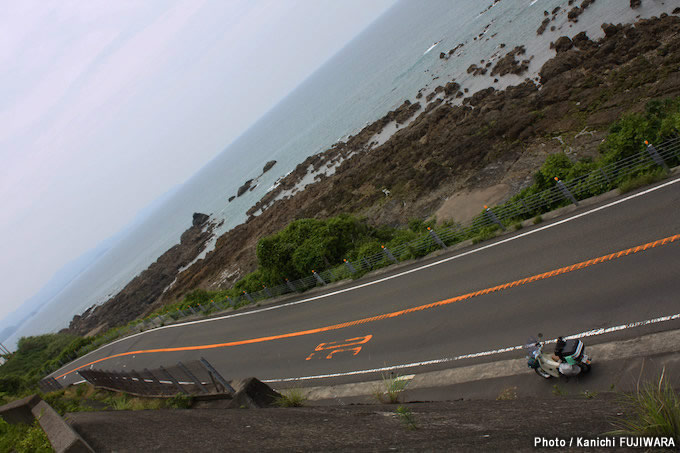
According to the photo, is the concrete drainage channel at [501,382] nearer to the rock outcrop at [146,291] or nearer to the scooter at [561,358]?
the scooter at [561,358]

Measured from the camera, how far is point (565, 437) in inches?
137

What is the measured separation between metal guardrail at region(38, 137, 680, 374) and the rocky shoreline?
9608mm

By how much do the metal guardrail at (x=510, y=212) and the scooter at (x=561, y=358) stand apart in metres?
7.41

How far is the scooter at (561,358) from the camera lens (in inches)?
276

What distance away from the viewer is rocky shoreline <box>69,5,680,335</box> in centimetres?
2520

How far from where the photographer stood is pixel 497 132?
30859 mm

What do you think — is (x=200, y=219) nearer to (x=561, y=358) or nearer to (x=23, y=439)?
(x=23, y=439)

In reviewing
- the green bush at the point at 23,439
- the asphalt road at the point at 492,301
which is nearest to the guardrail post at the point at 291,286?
the asphalt road at the point at 492,301

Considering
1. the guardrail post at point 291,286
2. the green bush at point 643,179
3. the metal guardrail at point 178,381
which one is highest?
the metal guardrail at point 178,381

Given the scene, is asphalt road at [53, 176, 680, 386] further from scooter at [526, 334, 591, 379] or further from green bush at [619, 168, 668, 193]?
scooter at [526, 334, 591, 379]

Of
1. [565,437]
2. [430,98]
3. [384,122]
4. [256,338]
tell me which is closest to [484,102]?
[430,98]

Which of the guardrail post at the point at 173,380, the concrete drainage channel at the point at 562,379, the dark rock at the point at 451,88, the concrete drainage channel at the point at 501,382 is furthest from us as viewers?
the dark rock at the point at 451,88

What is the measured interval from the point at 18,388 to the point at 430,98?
52.1m

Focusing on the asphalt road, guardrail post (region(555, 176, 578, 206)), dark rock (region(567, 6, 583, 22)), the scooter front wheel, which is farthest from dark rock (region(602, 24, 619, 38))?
the scooter front wheel
